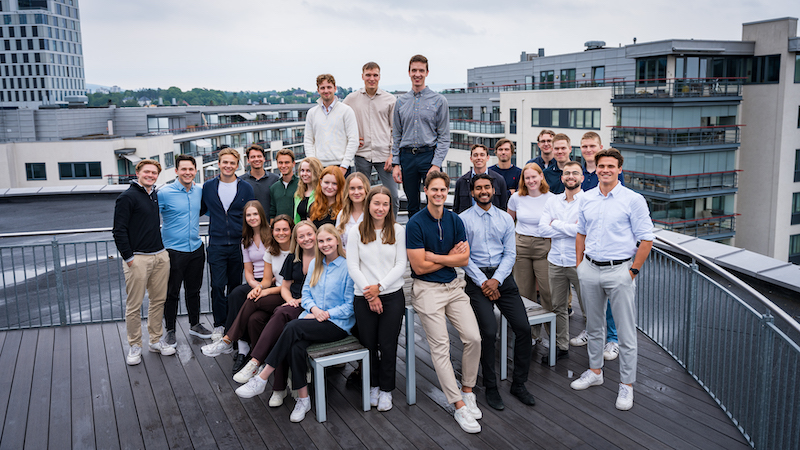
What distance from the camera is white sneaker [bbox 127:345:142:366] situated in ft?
18.7

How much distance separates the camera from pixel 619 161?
4734mm

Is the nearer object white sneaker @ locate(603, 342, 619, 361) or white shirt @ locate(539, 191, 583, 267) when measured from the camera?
white shirt @ locate(539, 191, 583, 267)

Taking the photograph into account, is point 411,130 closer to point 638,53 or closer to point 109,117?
point 638,53

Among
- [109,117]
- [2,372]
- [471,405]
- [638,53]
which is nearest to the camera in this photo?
[471,405]

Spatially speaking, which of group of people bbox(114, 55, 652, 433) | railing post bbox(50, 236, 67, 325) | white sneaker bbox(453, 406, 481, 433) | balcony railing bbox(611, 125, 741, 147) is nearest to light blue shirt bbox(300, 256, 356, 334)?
group of people bbox(114, 55, 652, 433)

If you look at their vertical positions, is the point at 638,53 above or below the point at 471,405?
above

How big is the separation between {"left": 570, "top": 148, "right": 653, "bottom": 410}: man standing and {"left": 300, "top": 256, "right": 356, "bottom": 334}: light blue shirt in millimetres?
2028

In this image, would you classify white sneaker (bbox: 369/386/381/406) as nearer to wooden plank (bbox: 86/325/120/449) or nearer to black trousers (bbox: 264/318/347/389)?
black trousers (bbox: 264/318/347/389)

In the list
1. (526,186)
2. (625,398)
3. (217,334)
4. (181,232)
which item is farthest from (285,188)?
(625,398)

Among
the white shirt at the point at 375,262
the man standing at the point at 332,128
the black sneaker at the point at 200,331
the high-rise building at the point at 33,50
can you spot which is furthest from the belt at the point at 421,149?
the high-rise building at the point at 33,50

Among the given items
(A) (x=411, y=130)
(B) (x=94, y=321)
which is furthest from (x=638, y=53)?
(B) (x=94, y=321)

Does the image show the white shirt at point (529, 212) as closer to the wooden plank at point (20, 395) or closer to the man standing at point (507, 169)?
the man standing at point (507, 169)

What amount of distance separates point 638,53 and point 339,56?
23045 millimetres

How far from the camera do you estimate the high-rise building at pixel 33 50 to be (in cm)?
10350
